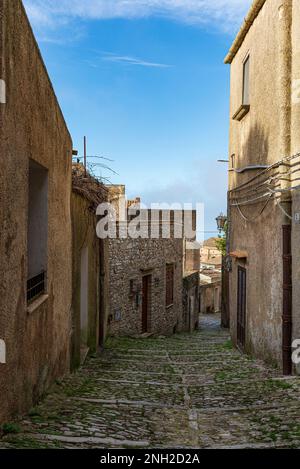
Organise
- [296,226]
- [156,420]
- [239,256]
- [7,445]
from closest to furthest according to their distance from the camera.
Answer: [7,445] → [156,420] → [296,226] → [239,256]

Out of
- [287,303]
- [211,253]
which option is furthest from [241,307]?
[211,253]

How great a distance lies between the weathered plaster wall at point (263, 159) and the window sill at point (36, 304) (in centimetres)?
351

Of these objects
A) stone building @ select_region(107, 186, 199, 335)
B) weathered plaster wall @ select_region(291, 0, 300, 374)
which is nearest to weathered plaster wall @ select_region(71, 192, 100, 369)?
stone building @ select_region(107, 186, 199, 335)

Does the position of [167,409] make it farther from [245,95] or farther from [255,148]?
[245,95]

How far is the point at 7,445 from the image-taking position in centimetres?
319

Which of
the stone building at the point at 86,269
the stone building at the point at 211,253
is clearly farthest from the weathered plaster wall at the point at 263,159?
the stone building at the point at 211,253

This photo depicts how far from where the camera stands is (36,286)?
4945 mm

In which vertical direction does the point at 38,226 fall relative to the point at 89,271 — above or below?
above

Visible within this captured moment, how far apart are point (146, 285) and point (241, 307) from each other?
557cm

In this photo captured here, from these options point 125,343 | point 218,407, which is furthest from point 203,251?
point 218,407

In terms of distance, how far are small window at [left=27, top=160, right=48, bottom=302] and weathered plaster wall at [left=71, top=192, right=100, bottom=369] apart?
6.73 feet

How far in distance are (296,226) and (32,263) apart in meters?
3.52

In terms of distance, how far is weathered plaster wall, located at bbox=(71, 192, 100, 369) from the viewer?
7.57 metres
